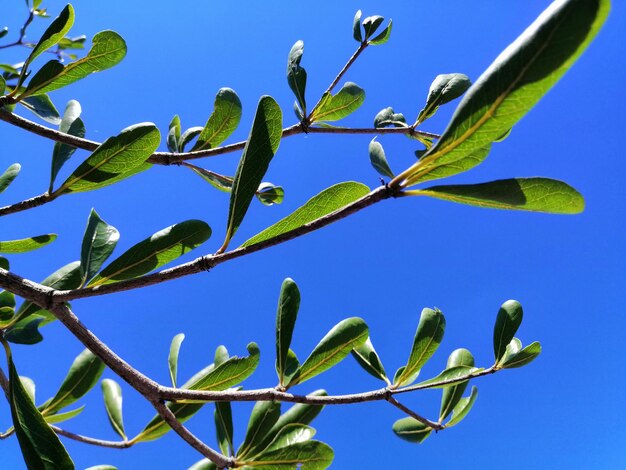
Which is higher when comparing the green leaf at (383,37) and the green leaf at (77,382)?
the green leaf at (383,37)

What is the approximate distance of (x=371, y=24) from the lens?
312cm

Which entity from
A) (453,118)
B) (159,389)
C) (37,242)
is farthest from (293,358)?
(453,118)

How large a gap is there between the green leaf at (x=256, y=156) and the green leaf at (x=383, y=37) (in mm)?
1932

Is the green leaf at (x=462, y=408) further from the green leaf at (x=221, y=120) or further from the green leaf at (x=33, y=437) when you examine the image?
the green leaf at (x=221, y=120)

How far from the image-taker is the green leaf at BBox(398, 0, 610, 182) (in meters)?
0.87

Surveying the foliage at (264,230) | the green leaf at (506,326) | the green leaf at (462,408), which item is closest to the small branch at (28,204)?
the foliage at (264,230)

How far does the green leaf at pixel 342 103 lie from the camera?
10.0ft

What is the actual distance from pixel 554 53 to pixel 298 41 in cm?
223

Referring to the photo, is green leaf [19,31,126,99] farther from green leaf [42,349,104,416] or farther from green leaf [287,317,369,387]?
green leaf [287,317,369,387]

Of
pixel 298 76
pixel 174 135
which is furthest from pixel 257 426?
pixel 298 76

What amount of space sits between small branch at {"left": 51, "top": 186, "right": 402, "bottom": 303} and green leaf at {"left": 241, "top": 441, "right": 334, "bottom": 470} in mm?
895

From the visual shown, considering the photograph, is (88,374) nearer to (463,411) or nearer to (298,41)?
(463,411)

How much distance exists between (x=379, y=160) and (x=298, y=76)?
1.21 metres

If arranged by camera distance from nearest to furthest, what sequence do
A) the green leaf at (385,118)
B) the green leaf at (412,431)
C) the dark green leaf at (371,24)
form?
the green leaf at (412,431) → the dark green leaf at (371,24) → the green leaf at (385,118)
